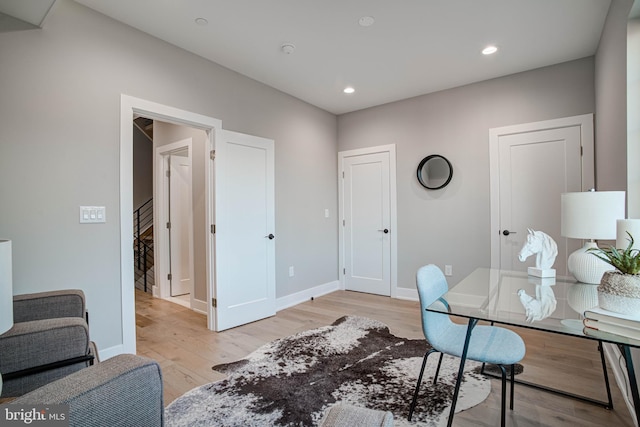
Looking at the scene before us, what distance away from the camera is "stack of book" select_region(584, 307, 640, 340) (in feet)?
3.45

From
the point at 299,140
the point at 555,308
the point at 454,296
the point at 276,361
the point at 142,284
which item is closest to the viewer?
the point at 555,308

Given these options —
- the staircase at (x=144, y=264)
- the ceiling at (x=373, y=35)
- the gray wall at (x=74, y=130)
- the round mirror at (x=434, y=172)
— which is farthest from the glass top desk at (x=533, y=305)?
the staircase at (x=144, y=264)

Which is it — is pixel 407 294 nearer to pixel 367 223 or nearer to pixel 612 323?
pixel 367 223

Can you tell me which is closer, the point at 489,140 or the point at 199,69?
the point at 199,69

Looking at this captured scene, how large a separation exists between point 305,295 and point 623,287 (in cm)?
347

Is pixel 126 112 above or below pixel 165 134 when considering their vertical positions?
below

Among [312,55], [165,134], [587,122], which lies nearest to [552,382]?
[587,122]

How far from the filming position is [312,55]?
3.05 meters

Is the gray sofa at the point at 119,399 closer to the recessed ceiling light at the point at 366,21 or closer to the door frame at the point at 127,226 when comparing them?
the door frame at the point at 127,226

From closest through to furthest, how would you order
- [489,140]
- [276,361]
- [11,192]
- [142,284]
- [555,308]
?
[555,308] < [11,192] < [276,361] < [489,140] < [142,284]

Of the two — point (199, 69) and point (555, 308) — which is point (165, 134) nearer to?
point (199, 69)

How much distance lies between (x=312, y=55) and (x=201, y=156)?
71.6 inches

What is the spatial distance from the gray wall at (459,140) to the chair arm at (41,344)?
3.64m

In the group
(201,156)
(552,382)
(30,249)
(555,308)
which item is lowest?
(552,382)
